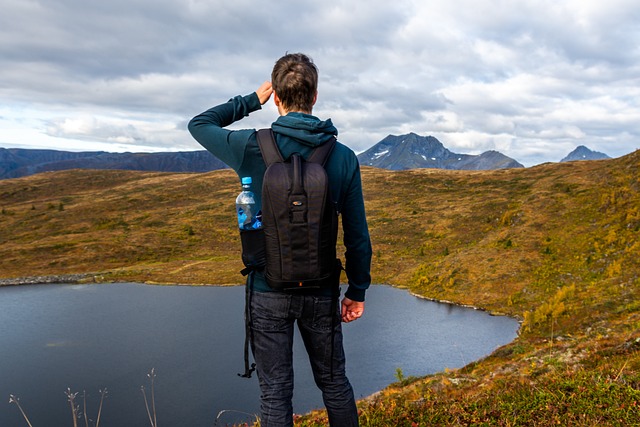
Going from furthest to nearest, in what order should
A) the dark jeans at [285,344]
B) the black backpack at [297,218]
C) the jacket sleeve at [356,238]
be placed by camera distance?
the jacket sleeve at [356,238] → the dark jeans at [285,344] → the black backpack at [297,218]

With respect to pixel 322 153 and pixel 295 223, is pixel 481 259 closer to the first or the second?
pixel 322 153

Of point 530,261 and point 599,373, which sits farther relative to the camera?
point 530,261

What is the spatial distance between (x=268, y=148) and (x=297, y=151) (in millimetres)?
282

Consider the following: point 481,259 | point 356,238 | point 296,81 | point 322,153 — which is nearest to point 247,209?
point 322,153

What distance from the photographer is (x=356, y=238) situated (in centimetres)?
461

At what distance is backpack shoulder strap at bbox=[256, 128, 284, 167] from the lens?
13.3ft

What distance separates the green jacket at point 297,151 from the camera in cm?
411

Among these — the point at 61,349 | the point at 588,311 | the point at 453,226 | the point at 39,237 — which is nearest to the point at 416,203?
the point at 453,226

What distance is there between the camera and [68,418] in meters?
18.7

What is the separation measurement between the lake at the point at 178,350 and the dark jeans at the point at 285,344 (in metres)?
12.2

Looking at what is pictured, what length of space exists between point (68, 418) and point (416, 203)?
2450 inches

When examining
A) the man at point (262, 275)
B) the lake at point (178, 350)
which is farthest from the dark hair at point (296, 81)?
the lake at point (178, 350)

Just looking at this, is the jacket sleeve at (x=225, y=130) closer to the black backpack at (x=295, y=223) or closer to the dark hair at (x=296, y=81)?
the black backpack at (x=295, y=223)

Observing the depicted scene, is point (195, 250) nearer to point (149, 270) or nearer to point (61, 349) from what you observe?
point (149, 270)
